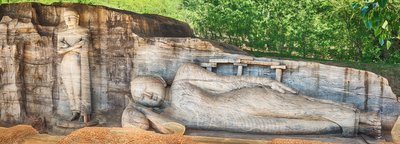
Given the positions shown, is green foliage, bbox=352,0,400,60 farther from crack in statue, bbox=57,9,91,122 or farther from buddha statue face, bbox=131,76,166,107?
crack in statue, bbox=57,9,91,122

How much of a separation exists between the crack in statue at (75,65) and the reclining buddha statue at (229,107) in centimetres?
111

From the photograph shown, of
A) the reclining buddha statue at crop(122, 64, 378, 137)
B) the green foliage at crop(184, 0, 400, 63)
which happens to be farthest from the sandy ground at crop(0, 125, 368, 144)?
the green foliage at crop(184, 0, 400, 63)

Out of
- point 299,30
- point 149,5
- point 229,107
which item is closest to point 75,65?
point 229,107

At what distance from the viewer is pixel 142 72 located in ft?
26.0

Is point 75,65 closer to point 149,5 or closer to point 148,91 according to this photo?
point 148,91

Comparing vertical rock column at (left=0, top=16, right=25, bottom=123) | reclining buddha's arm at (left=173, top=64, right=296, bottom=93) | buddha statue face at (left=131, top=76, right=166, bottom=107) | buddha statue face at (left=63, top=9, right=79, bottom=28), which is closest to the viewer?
reclining buddha's arm at (left=173, top=64, right=296, bottom=93)

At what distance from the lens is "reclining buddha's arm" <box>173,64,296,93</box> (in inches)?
278

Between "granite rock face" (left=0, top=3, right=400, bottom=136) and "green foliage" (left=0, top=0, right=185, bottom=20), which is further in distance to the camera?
"green foliage" (left=0, top=0, right=185, bottom=20)

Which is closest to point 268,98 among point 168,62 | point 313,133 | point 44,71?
point 313,133

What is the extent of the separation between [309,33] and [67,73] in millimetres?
8878

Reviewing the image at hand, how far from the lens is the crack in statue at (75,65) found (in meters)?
7.92

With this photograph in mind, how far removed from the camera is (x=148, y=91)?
7293mm

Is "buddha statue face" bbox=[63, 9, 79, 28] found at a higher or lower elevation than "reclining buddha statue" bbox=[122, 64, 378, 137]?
higher

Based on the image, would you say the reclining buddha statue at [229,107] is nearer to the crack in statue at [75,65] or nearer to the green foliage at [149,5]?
the crack in statue at [75,65]
